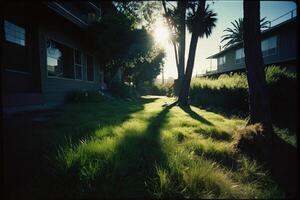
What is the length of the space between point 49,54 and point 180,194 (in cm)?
754

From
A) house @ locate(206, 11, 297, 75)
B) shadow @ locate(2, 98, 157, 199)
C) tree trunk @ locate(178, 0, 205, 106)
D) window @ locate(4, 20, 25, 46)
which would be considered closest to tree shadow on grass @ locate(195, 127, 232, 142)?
shadow @ locate(2, 98, 157, 199)

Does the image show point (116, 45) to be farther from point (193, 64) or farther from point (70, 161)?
point (70, 161)

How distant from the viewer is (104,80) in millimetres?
13531

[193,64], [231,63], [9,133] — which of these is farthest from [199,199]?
[231,63]

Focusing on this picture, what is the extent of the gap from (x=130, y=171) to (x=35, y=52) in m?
6.09

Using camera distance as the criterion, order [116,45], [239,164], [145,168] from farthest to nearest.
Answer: [116,45]
[239,164]
[145,168]

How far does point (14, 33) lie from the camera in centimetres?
594

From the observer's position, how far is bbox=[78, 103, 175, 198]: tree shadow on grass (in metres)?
1.53

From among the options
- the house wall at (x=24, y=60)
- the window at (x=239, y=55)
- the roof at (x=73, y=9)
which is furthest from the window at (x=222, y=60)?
the house wall at (x=24, y=60)

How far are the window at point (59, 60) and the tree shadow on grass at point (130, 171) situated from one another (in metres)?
6.09

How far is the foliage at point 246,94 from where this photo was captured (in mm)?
3602

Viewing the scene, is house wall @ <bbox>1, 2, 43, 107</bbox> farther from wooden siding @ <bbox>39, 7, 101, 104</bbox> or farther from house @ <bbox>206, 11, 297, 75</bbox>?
house @ <bbox>206, 11, 297, 75</bbox>

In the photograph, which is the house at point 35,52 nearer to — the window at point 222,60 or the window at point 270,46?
the window at point 270,46

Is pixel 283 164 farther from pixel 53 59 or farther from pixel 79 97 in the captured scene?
pixel 53 59
